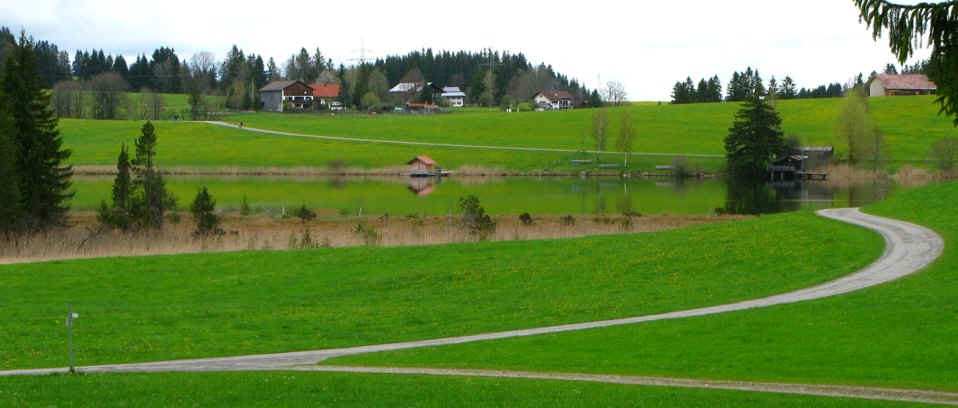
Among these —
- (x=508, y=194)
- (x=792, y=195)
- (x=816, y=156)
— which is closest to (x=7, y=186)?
(x=508, y=194)

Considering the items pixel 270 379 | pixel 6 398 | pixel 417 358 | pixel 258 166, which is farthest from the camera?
pixel 258 166

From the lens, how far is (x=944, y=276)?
2333 centimetres

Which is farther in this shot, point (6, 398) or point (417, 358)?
point (417, 358)

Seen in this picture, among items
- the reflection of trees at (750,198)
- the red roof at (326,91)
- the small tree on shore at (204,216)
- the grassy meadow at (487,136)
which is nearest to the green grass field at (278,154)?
the grassy meadow at (487,136)

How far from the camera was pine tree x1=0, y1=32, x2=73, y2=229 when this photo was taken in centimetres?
4672

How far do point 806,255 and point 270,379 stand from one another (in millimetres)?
19312

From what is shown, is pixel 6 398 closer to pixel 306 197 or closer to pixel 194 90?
pixel 306 197

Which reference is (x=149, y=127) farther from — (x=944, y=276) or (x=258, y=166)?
(x=258, y=166)

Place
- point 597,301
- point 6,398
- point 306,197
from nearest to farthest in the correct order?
→ point 6,398 → point 597,301 → point 306,197

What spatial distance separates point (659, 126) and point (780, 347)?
11649 centimetres

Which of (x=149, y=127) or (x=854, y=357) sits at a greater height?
(x=149, y=127)

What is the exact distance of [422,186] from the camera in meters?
87.9

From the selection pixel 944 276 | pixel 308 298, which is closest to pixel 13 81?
pixel 308 298

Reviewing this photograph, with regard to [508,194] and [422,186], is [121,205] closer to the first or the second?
[508,194]
